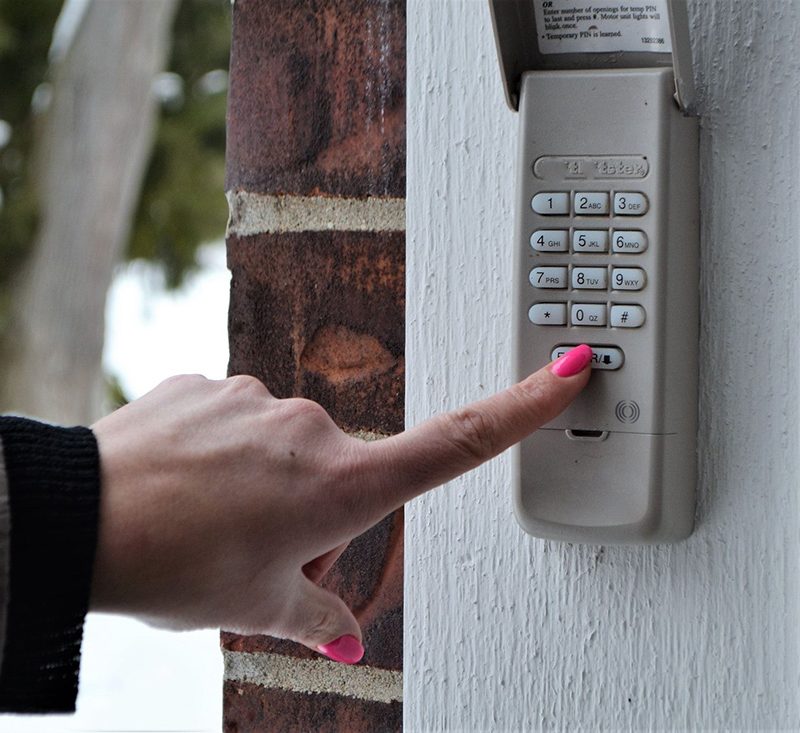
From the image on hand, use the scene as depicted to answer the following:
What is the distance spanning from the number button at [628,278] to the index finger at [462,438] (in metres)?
0.03

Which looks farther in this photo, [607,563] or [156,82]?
[156,82]

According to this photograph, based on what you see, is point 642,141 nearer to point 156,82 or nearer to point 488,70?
point 488,70

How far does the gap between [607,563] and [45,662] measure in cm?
22

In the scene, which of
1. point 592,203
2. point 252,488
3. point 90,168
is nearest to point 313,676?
point 252,488

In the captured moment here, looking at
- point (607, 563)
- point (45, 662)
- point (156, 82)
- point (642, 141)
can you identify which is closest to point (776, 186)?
point (642, 141)

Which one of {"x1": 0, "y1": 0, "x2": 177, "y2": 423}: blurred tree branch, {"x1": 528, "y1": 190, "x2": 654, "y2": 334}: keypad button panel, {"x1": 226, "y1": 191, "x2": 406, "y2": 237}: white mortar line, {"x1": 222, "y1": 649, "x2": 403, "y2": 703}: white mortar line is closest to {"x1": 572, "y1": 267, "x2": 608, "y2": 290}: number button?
{"x1": 528, "y1": 190, "x2": 654, "y2": 334}: keypad button panel

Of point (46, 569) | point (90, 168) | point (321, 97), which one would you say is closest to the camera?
point (46, 569)

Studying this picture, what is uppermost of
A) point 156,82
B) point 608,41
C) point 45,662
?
point 156,82

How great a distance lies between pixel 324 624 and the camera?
378 millimetres

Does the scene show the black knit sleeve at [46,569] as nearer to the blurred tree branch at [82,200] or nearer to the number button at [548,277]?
the number button at [548,277]

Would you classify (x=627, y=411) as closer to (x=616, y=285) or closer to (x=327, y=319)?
(x=616, y=285)

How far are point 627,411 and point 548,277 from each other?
6 centimetres

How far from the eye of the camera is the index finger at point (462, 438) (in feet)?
1.14

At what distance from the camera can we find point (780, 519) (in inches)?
13.9
